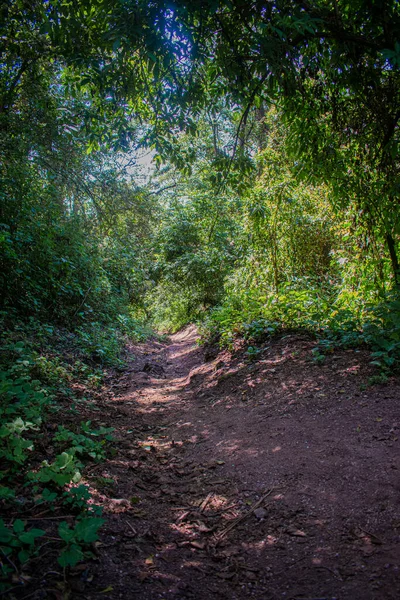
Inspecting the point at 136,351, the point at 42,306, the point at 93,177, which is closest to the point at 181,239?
the point at 136,351

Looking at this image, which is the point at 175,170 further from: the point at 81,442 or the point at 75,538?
the point at 75,538

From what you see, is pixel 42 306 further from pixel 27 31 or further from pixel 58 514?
pixel 58 514

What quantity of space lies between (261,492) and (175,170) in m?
4.86

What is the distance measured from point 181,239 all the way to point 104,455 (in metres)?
10.3

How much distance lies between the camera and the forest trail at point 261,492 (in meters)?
1.81

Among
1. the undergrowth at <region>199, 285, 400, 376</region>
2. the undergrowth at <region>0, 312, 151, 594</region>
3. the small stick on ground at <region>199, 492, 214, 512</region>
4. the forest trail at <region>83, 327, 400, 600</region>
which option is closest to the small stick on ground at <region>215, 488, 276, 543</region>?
the forest trail at <region>83, 327, 400, 600</region>

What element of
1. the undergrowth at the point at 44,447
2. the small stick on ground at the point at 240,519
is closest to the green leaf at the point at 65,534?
the undergrowth at the point at 44,447

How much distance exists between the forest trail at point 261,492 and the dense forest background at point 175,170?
0.36 m

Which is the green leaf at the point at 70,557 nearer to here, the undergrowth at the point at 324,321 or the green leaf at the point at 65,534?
the green leaf at the point at 65,534

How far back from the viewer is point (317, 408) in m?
3.76

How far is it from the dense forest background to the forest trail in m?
0.36

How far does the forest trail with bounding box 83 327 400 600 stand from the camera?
1.81 m

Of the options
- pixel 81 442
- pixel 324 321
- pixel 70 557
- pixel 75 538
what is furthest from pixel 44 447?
pixel 324 321

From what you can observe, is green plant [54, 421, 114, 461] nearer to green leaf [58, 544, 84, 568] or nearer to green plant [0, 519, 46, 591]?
green plant [0, 519, 46, 591]
